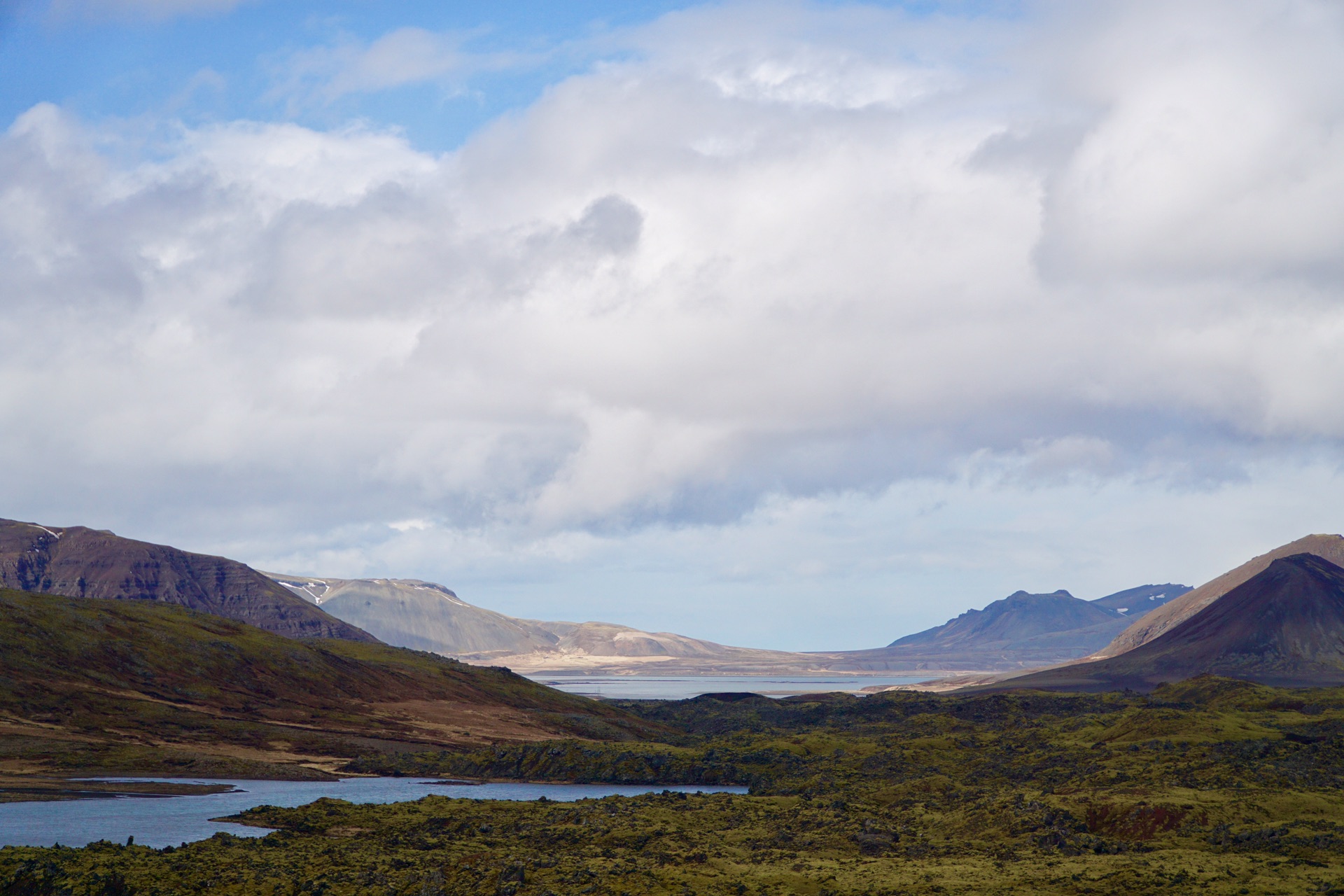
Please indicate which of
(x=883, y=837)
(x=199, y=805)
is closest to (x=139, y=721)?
(x=199, y=805)

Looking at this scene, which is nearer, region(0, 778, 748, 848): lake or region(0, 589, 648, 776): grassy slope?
region(0, 778, 748, 848): lake

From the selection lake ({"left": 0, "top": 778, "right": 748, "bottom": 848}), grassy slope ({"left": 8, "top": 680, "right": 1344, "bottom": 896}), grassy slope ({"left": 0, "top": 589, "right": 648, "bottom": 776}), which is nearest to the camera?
Result: grassy slope ({"left": 8, "top": 680, "right": 1344, "bottom": 896})

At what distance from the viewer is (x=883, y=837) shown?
81562mm

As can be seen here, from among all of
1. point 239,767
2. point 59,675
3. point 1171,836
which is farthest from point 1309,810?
point 59,675

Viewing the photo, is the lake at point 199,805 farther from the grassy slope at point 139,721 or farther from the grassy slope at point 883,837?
the grassy slope at point 139,721

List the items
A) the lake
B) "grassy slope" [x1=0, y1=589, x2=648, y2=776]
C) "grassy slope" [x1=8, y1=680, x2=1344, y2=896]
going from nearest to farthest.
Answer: "grassy slope" [x1=8, y1=680, x2=1344, y2=896] → the lake → "grassy slope" [x1=0, y1=589, x2=648, y2=776]

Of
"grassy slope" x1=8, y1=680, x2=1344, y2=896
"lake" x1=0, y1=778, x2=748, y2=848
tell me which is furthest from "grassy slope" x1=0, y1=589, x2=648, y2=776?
"grassy slope" x1=8, y1=680, x2=1344, y2=896

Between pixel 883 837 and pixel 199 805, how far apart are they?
6897 centimetres

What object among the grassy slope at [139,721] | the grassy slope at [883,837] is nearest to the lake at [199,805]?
the grassy slope at [883,837]

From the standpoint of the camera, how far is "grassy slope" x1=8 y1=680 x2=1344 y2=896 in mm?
63438

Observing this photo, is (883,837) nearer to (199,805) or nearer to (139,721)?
(199,805)

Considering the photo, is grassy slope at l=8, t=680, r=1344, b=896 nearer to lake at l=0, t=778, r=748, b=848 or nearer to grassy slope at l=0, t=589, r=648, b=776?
lake at l=0, t=778, r=748, b=848

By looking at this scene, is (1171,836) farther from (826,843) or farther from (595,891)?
(595,891)

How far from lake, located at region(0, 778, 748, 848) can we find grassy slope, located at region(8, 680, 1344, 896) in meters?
8.96
